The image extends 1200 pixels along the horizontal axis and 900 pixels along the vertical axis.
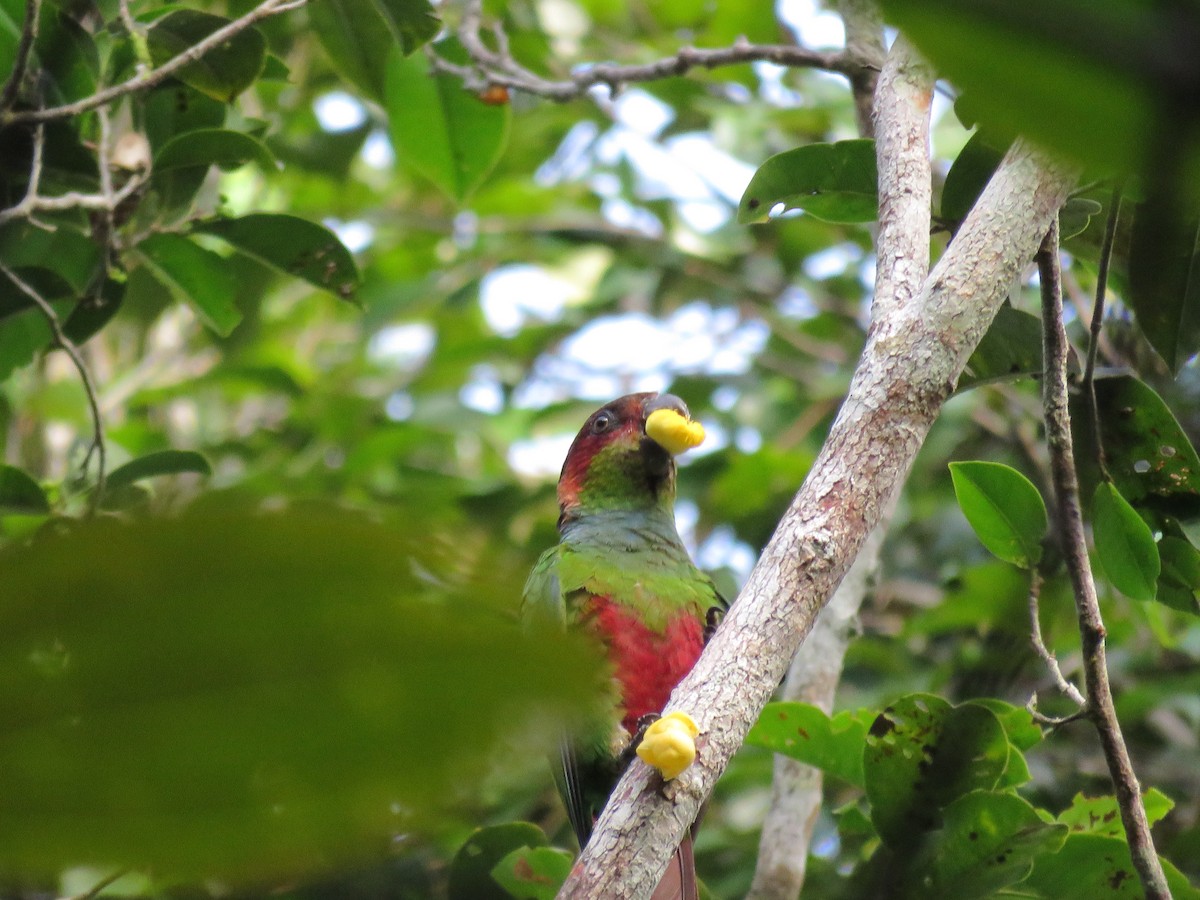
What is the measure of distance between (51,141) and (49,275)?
0.23 meters

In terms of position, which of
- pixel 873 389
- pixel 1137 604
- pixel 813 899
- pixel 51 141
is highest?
pixel 873 389

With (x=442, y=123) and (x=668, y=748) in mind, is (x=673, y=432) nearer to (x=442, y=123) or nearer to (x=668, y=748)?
(x=442, y=123)

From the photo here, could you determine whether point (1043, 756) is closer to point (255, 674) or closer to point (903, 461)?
point (903, 461)

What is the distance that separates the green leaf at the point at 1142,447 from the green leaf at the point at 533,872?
3.43ft

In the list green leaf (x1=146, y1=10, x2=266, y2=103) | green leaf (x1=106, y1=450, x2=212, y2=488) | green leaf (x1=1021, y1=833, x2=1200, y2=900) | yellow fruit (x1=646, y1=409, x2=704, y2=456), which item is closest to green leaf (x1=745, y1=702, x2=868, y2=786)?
green leaf (x1=1021, y1=833, x2=1200, y2=900)

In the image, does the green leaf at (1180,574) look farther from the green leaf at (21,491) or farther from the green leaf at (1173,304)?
the green leaf at (21,491)

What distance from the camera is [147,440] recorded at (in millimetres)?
3508

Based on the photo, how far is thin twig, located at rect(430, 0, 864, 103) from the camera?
Result: 7.33 feet

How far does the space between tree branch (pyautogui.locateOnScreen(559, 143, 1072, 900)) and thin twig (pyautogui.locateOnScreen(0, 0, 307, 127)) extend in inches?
44.1

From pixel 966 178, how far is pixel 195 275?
1431 millimetres

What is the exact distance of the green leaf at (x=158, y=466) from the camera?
2.17 m

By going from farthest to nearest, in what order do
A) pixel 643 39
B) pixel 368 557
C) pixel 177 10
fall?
pixel 643 39 < pixel 177 10 < pixel 368 557

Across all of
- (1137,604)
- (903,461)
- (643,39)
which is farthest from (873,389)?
(643,39)

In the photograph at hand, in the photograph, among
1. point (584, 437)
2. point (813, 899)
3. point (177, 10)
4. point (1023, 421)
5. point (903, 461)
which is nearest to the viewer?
point (903, 461)
